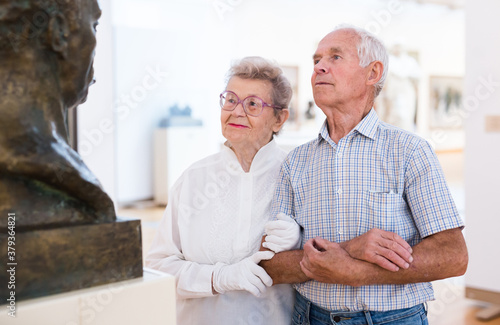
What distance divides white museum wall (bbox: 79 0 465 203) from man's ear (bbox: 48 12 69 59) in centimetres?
830

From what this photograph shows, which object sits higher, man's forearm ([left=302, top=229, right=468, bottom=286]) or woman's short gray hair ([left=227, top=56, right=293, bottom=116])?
woman's short gray hair ([left=227, top=56, right=293, bottom=116])

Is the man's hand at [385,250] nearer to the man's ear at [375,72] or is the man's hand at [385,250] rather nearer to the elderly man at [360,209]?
the elderly man at [360,209]

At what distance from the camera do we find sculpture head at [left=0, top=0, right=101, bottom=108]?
118cm

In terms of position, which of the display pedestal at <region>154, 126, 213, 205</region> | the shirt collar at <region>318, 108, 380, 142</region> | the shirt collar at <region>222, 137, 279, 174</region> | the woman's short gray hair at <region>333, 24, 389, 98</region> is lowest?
the display pedestal at <region>154, 126, 213, 205</region>

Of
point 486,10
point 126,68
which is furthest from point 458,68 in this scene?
point 486,10

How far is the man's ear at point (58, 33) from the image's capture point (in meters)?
1.21

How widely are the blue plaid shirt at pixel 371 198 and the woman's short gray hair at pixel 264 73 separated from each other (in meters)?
0.31

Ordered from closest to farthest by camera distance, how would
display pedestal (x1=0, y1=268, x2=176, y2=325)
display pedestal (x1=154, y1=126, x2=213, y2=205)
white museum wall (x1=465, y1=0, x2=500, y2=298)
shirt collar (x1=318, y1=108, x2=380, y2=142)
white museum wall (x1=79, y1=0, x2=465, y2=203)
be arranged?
display pedestal (x1=0, y1=268, x2=176, y2=325), shirt collar (x1=318, y1=108, x2=380, y2=142), white museum wall (x1=465, y1=0, x2=500, y2=298), white museum wall (x1=79, y1=0, x2=465, y2=203), display pedestal (x1=154, y1=126, x2=213, y2=205)

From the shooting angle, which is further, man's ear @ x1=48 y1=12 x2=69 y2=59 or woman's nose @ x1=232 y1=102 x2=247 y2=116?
woman's nose @ x1=232 y1=102 x2=247 y2=116

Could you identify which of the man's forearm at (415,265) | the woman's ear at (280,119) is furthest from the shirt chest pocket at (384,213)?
the woman's ear at (280,119)

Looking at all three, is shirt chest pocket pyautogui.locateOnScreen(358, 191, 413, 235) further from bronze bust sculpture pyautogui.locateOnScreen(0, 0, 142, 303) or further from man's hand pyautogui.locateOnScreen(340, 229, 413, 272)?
bronze bust sculpture pyautogui.locateOnScreen(0, 0, 142, 303)

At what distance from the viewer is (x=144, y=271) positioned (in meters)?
1.43

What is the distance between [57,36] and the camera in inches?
48.3

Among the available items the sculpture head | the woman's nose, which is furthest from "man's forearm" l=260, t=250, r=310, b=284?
the sculpture head
